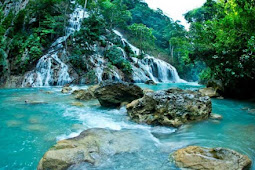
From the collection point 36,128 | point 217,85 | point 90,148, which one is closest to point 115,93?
point 36,128

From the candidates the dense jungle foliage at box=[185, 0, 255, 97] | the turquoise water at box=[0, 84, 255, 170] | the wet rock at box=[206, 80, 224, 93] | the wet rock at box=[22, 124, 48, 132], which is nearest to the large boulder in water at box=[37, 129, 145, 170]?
the turquoise water at box=[0, 84, 255, 170]

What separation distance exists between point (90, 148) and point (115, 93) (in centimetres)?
414

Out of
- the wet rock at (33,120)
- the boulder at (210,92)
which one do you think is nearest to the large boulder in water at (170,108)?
the wet rock at (33,120)

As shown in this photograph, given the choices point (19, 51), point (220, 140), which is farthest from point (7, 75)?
point (220, 140)

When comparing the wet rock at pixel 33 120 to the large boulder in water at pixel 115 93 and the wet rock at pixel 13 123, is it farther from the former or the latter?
the large boulder in water at pixel 115 93

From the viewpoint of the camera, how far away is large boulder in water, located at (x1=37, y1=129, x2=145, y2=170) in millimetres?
2522

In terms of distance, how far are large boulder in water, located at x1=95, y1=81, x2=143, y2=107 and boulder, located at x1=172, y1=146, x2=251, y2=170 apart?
4.40 metres

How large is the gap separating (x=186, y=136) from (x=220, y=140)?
647mm

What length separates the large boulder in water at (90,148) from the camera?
252 cm

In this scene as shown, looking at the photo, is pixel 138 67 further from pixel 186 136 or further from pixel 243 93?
pixel 186 136

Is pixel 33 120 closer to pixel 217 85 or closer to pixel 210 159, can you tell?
pixel 210 159

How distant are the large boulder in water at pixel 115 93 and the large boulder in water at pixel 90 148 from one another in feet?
10.3

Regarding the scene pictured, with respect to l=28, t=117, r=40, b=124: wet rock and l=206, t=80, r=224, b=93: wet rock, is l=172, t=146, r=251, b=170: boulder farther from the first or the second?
l=206, t=80, r=224, b=93: wet rock

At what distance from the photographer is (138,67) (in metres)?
24.0
